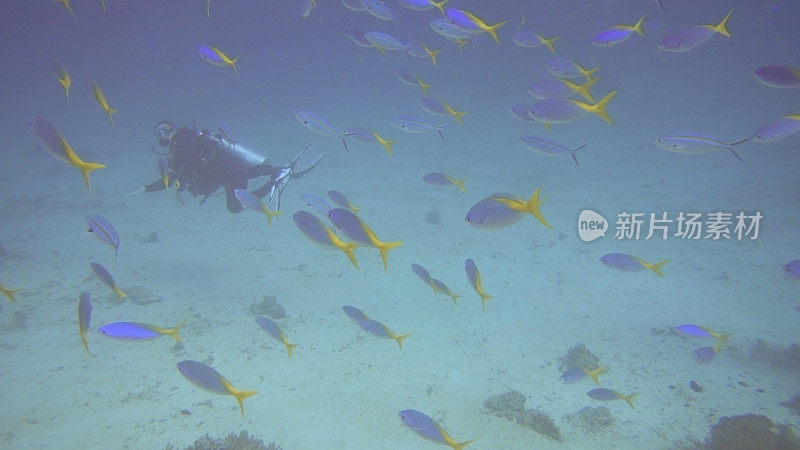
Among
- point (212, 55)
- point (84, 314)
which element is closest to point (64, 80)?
point (212, 55)

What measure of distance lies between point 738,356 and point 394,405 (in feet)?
19.9

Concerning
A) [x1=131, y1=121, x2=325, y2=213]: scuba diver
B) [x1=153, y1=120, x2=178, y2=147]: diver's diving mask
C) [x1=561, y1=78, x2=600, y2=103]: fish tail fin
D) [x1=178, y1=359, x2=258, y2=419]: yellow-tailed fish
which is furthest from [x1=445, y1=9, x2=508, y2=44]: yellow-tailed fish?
[x1=153, y1=120, x2=178, y2=147]: diver's diving mask

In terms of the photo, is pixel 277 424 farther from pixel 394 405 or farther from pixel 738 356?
pixel 738 356

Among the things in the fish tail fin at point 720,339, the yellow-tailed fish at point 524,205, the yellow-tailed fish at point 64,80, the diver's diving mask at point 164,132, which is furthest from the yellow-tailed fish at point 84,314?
the fish tail fin at point 720,339

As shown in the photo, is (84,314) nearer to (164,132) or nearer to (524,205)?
(524,205)

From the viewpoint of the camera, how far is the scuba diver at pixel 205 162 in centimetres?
645

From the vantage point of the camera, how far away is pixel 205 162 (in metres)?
6.54

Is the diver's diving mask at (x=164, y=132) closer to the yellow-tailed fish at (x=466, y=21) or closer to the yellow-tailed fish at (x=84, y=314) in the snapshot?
the yellow-tailed fish at (x=84, y=314)

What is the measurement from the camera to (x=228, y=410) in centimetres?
467

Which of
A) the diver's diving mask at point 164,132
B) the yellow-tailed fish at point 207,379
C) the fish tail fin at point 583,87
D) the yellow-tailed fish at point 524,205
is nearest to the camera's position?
the yellow-tailed fish at point 524,205

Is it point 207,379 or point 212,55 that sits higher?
point 212,55

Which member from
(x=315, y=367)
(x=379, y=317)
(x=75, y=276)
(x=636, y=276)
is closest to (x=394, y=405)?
(x=315, y=367)

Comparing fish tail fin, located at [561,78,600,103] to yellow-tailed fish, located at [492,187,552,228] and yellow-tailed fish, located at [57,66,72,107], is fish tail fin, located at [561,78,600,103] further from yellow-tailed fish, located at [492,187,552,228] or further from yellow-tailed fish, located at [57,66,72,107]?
yellow-tailed fish, located at [57,66,72,107]

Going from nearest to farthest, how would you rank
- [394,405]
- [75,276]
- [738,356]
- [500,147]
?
[394,405]
[738,356]
[75,276]
[500,147]
